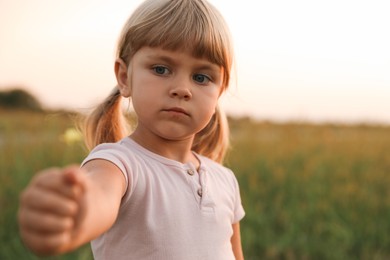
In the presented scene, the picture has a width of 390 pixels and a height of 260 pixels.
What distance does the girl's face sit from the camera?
1.65m

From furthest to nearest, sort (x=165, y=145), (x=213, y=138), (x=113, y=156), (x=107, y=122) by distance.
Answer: (x=213, y=138), (x=107, y=122), (x=165, y=145), (x=113, y=156)

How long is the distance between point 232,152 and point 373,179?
1.05 m

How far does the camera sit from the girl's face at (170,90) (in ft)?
5.41

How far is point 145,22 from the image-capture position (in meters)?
1.73

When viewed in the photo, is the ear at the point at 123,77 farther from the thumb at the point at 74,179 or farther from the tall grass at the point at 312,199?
the tall grass at the point at 312,199

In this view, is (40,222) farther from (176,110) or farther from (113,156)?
(176,110)

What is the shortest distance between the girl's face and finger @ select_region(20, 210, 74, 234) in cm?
66

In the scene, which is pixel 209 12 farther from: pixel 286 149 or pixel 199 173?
pixel 286 149

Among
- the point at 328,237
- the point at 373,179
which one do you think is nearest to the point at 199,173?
the point at 328,237

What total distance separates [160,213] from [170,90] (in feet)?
1.00

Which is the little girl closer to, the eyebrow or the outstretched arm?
the eyebrow

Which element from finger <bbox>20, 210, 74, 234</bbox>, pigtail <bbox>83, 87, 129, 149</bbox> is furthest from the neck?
finger <bbox>20, 210, 74, 234</bbox>

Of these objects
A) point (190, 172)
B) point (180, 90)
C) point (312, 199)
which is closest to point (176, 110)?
point (180, 90)

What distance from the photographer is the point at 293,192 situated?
444 centimetres
